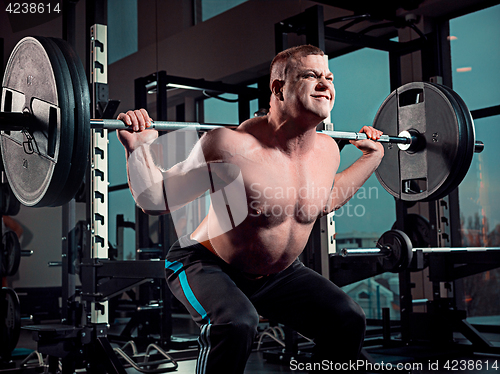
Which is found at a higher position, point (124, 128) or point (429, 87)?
point (429, 87)

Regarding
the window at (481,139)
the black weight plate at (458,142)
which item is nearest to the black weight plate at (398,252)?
the black weight plate at (458,142)

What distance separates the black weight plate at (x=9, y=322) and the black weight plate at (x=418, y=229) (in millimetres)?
3387

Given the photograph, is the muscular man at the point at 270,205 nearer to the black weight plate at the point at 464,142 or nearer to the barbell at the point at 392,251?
the black weight plate at the point at 464,142

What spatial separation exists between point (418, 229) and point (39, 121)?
4.00 meters

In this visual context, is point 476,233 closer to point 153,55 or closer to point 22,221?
point 153,55

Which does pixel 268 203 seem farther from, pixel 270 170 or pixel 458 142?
pixel 458 142

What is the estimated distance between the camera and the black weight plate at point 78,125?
180 centimetres

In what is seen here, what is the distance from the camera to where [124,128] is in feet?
6.35

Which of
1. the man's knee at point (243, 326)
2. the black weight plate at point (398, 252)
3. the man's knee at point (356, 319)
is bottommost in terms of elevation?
the man's knee at point (356, 319)

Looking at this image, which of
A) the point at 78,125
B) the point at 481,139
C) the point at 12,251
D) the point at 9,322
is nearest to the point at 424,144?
the point at 78,125

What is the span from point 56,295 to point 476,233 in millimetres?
5034

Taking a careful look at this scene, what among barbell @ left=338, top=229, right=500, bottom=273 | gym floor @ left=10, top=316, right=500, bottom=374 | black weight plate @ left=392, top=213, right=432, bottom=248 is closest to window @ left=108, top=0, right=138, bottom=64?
black weight plate @ left=392, top=213, right=432, bottom=248

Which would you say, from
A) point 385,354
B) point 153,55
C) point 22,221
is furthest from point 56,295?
point 385,354

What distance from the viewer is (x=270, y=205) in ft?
6.35
